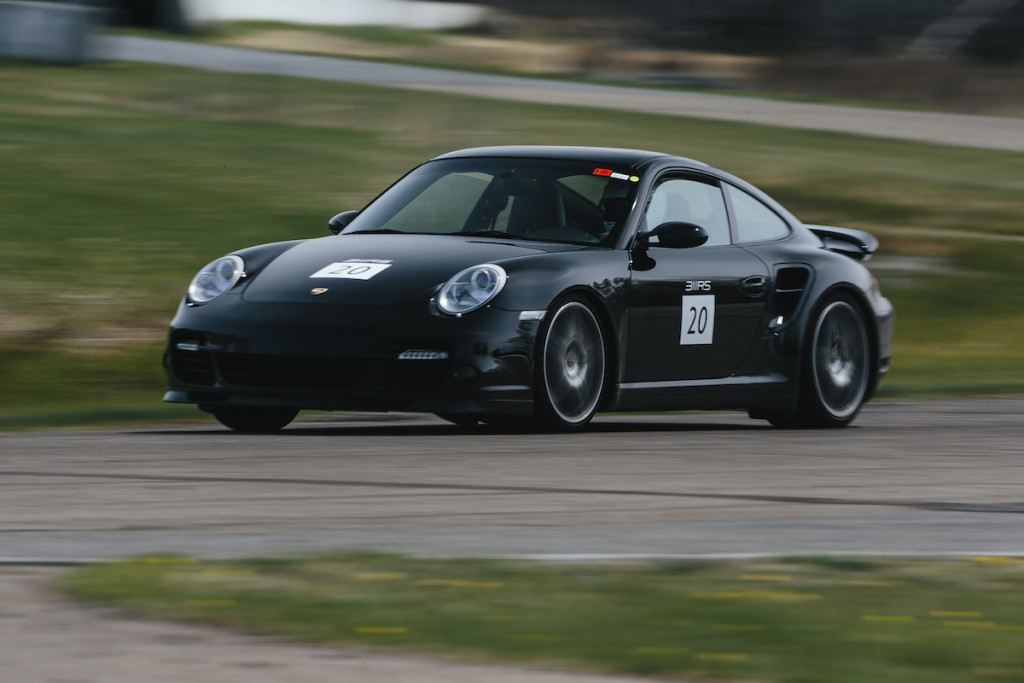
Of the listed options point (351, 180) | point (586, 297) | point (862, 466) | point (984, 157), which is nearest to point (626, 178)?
point (586, 297)

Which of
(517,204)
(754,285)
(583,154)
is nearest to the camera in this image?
(517,204)

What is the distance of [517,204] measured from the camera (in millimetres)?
9086

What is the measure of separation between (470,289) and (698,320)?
147cm

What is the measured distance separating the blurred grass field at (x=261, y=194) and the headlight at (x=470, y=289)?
2199 millimetres

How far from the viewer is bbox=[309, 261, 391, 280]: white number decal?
27.1 feet

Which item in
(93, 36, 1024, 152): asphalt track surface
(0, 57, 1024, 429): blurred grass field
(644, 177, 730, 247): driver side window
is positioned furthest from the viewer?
(93, 36, 1024, 152): asphalt track surface

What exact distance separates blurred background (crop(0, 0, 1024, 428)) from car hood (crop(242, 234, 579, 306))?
5.03ft

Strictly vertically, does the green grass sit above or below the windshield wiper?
below

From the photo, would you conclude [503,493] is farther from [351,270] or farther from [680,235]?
[680,235]

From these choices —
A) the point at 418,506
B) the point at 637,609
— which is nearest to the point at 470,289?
the point at 418,506

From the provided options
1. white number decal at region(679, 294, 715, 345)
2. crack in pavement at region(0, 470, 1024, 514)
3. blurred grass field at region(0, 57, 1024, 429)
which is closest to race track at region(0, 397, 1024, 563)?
crack in pavement at region(0, 470, 1024, 514)

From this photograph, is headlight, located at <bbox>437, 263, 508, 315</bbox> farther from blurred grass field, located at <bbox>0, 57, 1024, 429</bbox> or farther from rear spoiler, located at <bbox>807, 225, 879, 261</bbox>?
rear spoiler, located at <bbox>807, 225, 879, 261</bbox>

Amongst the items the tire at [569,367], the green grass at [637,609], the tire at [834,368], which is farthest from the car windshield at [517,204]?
the green grass at [637,609]

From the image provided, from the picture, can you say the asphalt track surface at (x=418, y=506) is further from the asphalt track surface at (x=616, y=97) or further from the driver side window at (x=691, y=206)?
the asphalt track surface at (x=616, y=97)
